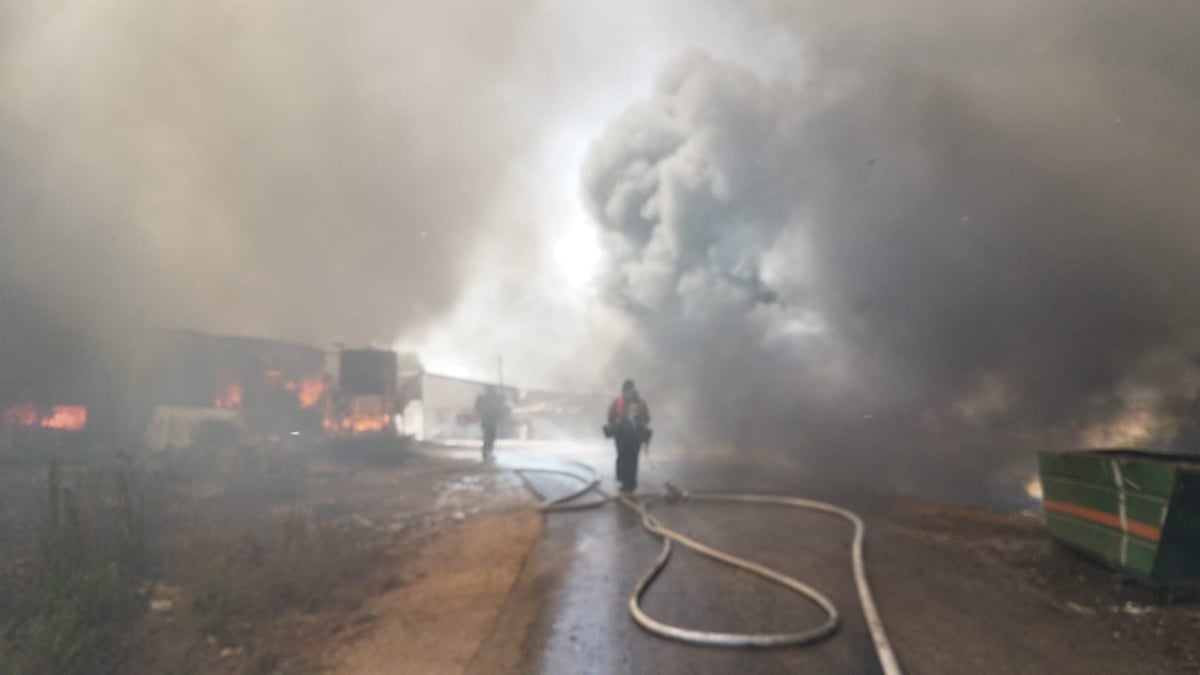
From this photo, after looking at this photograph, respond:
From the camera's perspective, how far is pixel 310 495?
1190 cm

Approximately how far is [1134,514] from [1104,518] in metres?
0.41

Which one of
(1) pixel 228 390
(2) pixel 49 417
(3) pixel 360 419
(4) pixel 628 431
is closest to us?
(4) pixel 628 431

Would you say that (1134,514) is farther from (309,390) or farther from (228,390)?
(309,390)

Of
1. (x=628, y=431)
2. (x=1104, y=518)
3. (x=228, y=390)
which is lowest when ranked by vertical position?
(x=1104, y=518)

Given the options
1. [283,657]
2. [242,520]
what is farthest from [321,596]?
[242,520]

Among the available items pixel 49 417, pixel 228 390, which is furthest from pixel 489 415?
pixel 49 417

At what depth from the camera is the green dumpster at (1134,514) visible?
4.59 meters

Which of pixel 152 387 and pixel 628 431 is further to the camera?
pixel 152 387

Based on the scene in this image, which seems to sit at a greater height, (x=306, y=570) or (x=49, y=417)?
(x=49, y=417)

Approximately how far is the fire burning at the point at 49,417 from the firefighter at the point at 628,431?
14.9 metres

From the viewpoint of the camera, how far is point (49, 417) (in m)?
16.5

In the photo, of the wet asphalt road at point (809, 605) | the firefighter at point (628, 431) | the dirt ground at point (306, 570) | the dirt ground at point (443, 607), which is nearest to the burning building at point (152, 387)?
the dirt ground at point (306, 570)

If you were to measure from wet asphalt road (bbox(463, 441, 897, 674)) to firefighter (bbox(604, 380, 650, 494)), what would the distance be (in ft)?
5.40

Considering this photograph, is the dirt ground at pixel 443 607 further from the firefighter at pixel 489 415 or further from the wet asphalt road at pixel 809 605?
the firefighter at pixel 489 415
